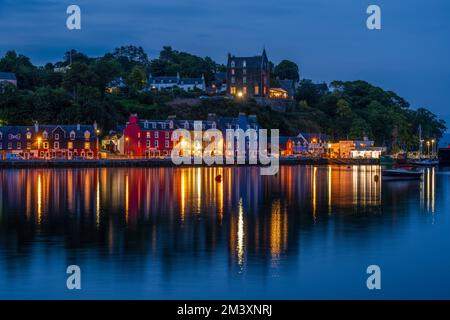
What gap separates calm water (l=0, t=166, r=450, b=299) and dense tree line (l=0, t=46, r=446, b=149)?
5123cm

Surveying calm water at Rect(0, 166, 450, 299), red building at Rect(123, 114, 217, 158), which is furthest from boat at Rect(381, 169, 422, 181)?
red building at Rect(123, 114, 217, 158)

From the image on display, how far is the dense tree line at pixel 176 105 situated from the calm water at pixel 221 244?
168 feet

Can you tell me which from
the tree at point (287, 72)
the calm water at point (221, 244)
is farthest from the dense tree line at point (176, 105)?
the calm water at point (221, 244)

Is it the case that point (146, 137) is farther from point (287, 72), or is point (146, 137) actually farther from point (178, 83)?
point (287, 72)

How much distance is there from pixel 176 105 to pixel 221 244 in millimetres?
90590

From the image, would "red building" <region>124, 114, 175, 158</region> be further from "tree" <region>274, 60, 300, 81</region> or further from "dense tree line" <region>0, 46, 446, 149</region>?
"tree" <region>274, 60, 300, 81</region>

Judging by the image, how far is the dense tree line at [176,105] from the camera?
9731cm

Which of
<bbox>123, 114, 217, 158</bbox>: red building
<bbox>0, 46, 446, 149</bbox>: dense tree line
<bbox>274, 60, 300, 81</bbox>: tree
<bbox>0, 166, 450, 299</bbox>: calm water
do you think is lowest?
<bbox>0, 166, 450, 299</bbox>: calm water

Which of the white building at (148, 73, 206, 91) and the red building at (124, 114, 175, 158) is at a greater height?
the white building at (148, 73, 206, 91)

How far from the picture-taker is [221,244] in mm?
25828

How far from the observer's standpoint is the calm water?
19500 millimetres

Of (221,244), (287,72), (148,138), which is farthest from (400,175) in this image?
(287,72)
